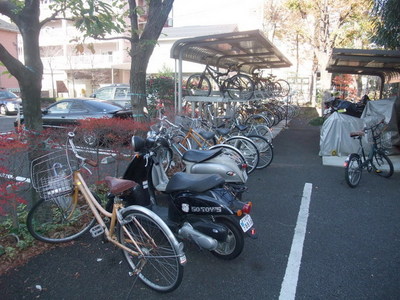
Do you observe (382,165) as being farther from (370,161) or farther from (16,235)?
(16,235)

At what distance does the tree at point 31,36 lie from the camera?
3.39m

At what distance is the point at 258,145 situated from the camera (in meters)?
6.43

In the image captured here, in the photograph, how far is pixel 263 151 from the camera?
6.46 metres

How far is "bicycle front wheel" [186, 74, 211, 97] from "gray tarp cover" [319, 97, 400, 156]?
11.0ft

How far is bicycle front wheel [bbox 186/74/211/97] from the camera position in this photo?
8562 millimetres

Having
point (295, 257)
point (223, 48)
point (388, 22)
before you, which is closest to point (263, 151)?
point (295, 257)

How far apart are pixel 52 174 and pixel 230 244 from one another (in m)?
2.22

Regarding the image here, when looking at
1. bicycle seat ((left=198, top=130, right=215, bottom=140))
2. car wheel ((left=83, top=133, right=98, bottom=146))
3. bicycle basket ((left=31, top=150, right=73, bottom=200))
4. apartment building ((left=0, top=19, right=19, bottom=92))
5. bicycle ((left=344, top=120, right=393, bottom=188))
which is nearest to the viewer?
bicycle basket ((left=31, top=150, right=73, bottom=200))

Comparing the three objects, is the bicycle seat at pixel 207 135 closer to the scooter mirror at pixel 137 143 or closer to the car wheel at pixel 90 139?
the car wheel at pixel 90 139

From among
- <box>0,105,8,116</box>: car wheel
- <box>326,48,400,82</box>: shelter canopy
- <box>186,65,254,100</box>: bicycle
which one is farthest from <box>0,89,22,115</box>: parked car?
<box>326,48,400,82</box>: shelter canopy

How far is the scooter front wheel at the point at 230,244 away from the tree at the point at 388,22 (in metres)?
7.05

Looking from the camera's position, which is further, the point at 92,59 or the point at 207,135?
the point at 92,59

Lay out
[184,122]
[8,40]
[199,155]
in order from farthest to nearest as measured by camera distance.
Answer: [8,40], [184,122], [199,155]

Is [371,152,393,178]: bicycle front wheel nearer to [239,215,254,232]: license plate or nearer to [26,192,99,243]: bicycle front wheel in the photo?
[239,215,254,232]: license plate
